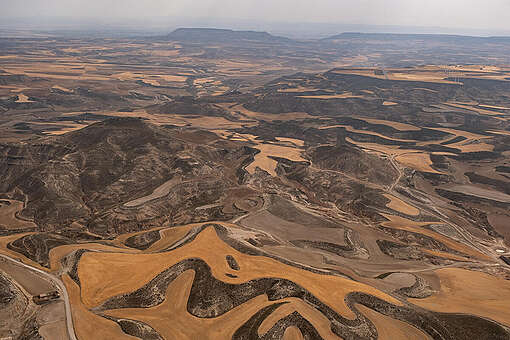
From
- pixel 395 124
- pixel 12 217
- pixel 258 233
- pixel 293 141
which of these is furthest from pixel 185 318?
pixel 395 124

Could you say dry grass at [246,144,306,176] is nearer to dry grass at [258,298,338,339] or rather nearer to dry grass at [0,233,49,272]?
dry grass at [0,233,49,272]

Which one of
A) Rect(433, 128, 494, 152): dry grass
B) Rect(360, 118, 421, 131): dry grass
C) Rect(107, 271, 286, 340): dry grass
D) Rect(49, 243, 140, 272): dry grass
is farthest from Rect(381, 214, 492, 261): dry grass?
Rect(360, 118, 421, 131): dry grass

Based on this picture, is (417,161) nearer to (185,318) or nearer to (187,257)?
(187,257)

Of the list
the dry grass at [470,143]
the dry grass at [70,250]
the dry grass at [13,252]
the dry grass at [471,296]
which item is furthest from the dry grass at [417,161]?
the dry grass at [13,252]

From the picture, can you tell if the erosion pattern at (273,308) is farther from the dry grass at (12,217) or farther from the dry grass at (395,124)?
the dry grass at (395,124)

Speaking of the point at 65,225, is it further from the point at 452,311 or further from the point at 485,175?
the point at 485,175

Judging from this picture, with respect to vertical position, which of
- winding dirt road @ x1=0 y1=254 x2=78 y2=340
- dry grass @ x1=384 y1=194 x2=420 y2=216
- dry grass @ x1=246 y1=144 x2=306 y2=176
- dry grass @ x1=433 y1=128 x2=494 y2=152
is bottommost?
dry grass @ x1=384 y1=194 x2=420 y2=216
